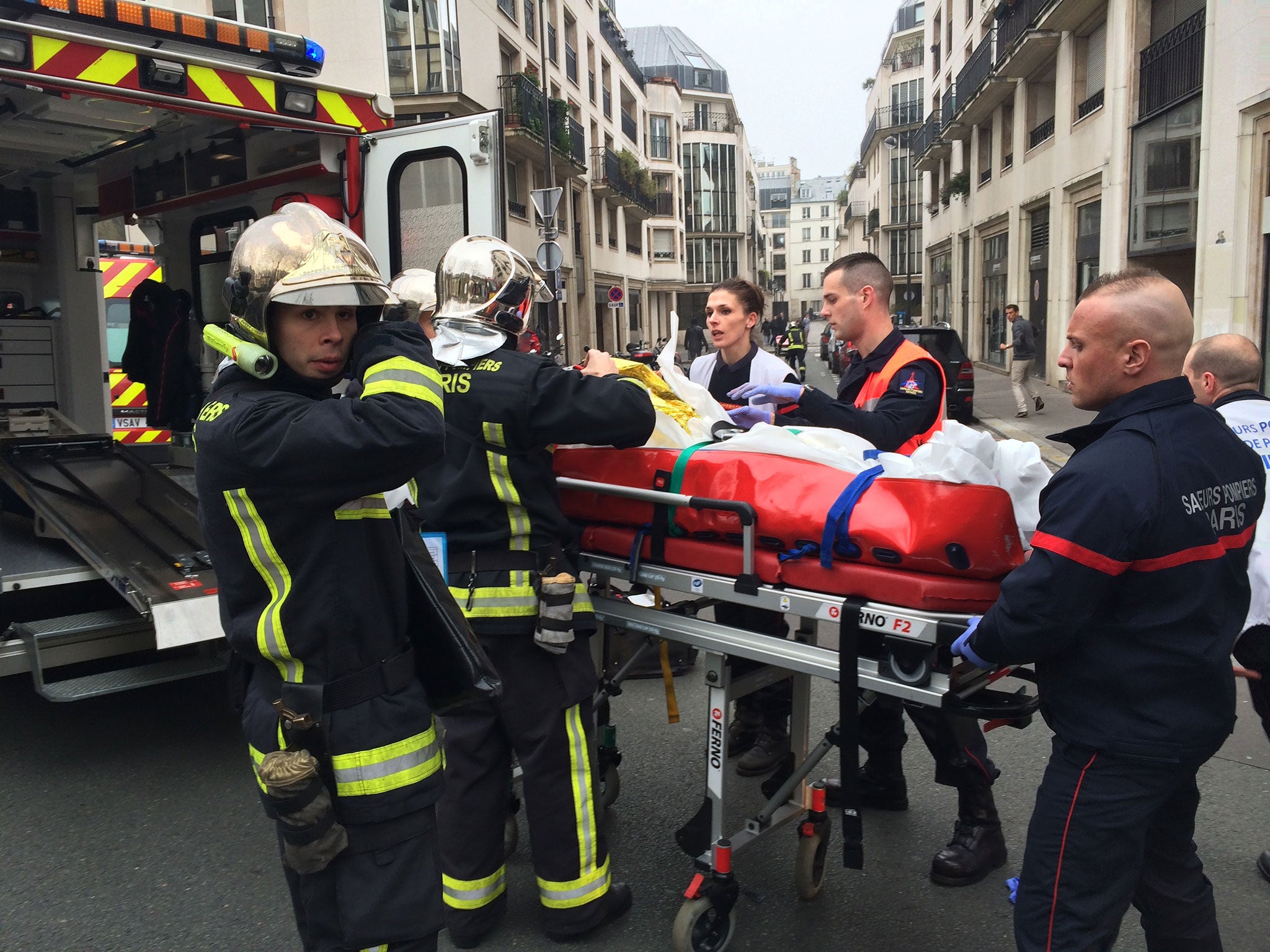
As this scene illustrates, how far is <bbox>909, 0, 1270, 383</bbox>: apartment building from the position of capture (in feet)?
38.0

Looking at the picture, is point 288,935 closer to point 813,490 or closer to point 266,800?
point 266,800

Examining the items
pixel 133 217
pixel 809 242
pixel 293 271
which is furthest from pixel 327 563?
pixel 809 242

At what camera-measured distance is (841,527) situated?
243 cm

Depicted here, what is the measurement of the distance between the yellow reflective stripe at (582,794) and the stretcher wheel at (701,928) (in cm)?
32

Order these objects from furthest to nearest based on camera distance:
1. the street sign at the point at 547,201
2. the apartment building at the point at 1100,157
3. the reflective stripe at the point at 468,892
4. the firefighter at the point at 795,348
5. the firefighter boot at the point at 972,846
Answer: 1. the firefighter at the point at 795,348
2. the street sign at the point at 547,201
3. the apartment building at the point at 1100,157
4. the firefighter boot at the point at 972,846
5. the reflective stripe at the point at 468,892

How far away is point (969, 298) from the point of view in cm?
3000

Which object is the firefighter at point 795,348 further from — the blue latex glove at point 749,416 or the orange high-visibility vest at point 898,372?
the blue latex glove at point 749,416

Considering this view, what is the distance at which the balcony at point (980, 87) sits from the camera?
942 inches

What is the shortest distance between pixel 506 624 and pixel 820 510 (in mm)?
1010

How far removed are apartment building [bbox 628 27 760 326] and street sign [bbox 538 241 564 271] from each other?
5084cm

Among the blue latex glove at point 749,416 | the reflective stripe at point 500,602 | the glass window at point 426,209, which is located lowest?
A: the reflective stripe at point 500,602

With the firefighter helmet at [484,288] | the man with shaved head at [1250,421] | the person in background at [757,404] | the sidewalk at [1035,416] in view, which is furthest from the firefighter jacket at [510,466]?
the sidewalk at [1035,416]

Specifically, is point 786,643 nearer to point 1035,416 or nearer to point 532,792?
point 532,792

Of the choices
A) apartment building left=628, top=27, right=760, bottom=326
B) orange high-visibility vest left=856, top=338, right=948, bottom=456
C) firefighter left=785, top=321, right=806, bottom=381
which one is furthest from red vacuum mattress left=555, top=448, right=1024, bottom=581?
apartment building left=628, top=27, right=760, bottom=326
